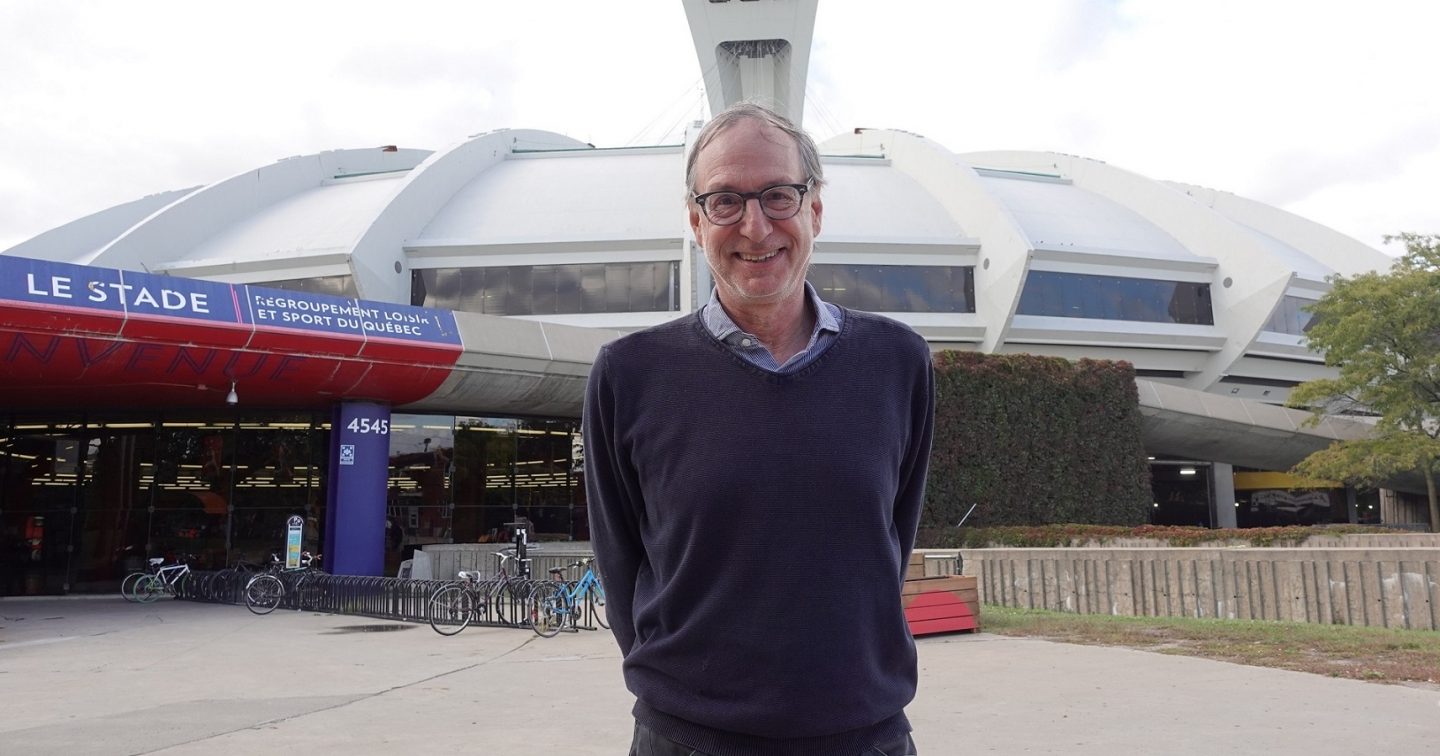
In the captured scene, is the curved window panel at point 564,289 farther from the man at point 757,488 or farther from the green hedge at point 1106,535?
the man at point 757,488

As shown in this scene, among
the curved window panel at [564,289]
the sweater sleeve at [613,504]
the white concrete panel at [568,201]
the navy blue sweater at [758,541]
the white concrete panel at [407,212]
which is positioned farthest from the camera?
the white concrete panel at [568,201]

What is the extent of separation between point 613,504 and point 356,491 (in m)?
20.8

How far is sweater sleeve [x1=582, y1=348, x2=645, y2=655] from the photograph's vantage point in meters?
2.08

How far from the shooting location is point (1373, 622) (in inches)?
433

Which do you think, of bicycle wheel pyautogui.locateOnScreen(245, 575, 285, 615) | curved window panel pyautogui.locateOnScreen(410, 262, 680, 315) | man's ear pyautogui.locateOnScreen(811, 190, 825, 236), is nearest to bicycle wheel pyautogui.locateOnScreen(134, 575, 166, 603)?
bicycle wheel pyautogui.locateOnScreen(245, 575, 285, 615)

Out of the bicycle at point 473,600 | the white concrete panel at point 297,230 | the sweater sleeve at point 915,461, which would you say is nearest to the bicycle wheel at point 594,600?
the bicycle at point 473,600

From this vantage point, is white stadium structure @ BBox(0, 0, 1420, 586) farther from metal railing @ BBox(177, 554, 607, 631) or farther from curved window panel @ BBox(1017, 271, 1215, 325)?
metal railing @ BBox(177, 554, 607, 631)

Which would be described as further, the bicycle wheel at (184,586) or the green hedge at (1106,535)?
the bicycle wheel at (184,586)

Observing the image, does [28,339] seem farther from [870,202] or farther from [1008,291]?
[870,202]

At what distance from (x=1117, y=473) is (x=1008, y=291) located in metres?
9.81

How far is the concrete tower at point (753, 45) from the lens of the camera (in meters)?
52.0

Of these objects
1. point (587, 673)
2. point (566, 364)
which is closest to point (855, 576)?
point (587, 673)

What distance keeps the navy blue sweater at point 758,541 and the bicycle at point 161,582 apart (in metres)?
22.0

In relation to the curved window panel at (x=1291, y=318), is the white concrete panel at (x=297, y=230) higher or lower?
higher
